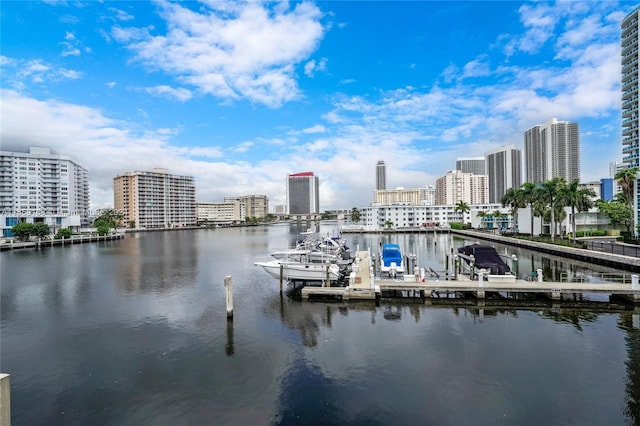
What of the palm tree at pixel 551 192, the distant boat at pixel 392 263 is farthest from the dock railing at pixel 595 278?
the palm tree at pixel 551 192

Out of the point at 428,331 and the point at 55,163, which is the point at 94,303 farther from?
the point at 55,163

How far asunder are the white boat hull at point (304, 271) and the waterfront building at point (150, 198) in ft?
569

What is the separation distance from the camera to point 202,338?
730 inches

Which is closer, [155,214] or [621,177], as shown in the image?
[621,177]

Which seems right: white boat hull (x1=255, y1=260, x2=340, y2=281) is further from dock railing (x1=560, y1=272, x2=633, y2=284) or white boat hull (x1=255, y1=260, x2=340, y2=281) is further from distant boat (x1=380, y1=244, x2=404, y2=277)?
dock railing (x1=560, y1=272, x2=633, y2=284)

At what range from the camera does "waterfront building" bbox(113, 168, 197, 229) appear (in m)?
178

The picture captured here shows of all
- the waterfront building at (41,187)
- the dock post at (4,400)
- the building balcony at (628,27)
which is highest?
the building balcony at (628,27)

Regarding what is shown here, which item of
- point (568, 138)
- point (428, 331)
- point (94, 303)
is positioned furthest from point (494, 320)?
point (568, 138)

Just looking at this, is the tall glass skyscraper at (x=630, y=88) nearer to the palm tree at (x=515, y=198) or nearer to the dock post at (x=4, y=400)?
the palm tree at (x=515, y=198)

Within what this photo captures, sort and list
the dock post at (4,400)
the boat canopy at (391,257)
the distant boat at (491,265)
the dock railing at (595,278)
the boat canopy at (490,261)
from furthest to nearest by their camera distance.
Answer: the boat canopy at (391,257), the dock railing at (595,278), the boat canopy at (490,261), the distant boat at (491,265), the dock post at (4,400)

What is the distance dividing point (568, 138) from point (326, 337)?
221 metres

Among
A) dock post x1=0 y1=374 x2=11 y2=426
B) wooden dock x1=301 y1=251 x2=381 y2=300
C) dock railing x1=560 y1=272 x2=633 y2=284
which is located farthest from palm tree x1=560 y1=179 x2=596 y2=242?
dock post x1=0 y1=374 x2=11 y2=426

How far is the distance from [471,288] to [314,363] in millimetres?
14648

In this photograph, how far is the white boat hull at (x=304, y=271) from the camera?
2867cm
